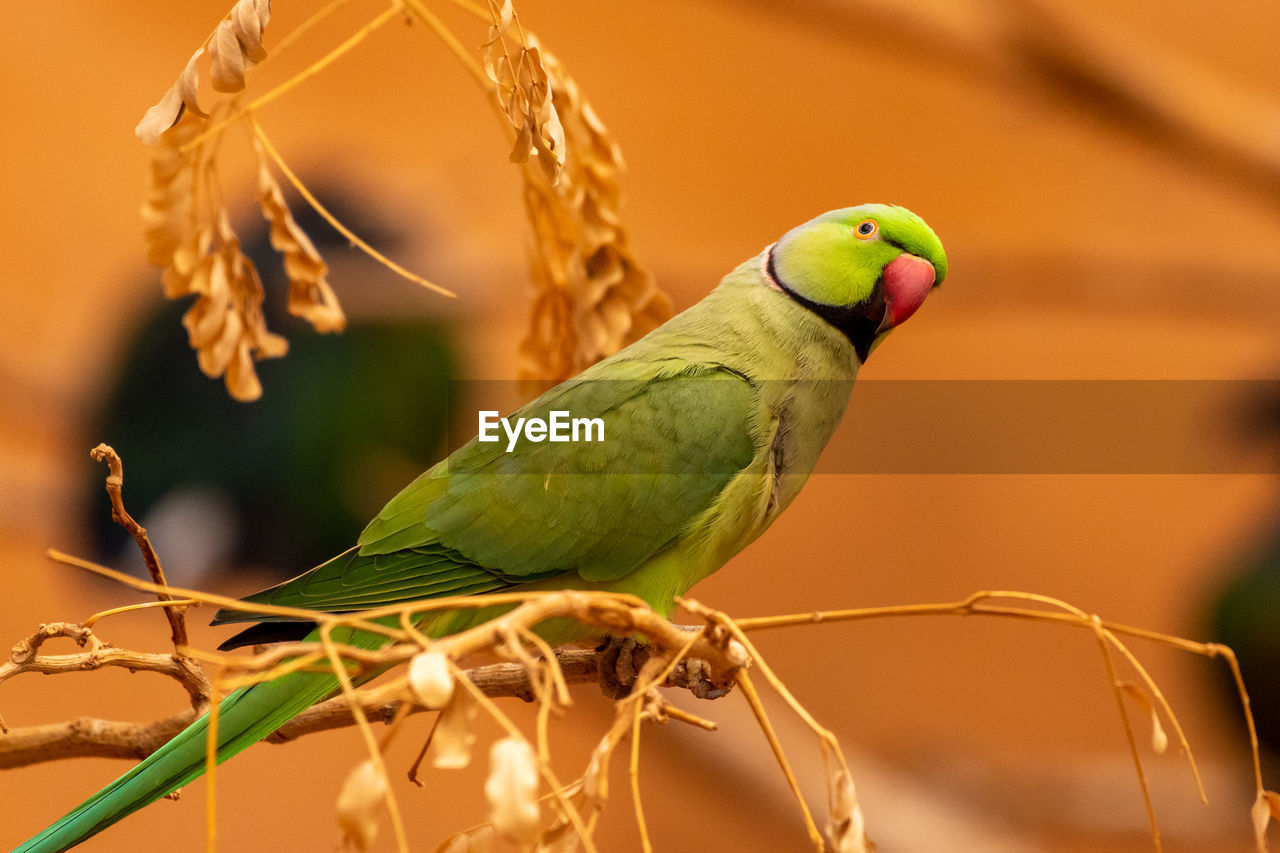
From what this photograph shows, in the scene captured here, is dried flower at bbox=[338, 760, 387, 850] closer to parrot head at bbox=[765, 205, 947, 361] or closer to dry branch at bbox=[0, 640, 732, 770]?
dry branch at bbox=[0, 640, 732, 770]

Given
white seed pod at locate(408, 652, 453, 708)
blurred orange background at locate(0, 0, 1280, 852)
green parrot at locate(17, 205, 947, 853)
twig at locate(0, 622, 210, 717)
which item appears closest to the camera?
white seed pod at locate(408, 652, 453, 708)

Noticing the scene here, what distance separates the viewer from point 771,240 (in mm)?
3008

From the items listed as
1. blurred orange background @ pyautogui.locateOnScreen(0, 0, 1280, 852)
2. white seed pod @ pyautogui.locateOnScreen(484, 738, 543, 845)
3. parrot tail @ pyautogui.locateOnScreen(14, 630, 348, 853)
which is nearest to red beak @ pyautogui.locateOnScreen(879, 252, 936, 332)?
parrot tail @ pyautogui.locateOnScreen(14, 630, 348, 853)

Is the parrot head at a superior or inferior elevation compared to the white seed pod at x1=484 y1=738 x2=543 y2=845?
superior

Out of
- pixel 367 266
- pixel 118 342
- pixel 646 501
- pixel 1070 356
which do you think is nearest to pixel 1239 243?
pixel 1070 356

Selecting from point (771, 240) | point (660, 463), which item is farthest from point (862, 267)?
point (771, 240)

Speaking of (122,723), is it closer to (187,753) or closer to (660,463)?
(187,753)

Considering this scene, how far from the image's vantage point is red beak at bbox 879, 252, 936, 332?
3.80 ft

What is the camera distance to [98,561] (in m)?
1.75

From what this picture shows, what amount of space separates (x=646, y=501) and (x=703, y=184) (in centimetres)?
210

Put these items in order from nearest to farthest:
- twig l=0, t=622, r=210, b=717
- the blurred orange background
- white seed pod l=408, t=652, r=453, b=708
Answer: white seed pod l=408, t=652, r=453, b=708
twig l=0, t=622, r=210, b=717
the blurred orange background

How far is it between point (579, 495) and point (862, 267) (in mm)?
392

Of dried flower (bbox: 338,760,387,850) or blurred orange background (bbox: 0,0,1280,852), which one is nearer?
dried flower (bbox: 338,760,387,850)

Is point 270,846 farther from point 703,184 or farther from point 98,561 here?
point 703,184
